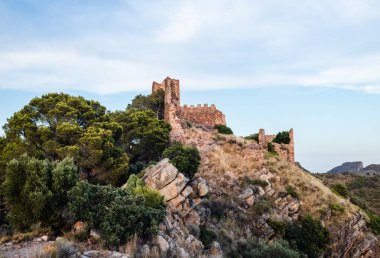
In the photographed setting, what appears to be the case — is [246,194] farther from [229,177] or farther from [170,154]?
[170,154]

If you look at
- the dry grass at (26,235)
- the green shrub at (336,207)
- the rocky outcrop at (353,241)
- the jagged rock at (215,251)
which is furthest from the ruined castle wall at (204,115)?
the dry grass at (26,235)

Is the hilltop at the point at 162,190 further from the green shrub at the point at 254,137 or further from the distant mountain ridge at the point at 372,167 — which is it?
the distant mountain ridge at the point at 372,167

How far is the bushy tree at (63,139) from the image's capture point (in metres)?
24.2

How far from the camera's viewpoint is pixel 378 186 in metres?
63.3

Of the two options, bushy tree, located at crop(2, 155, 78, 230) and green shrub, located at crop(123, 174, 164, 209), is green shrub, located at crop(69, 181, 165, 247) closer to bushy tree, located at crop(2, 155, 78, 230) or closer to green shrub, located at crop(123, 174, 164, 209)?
bushy tree, located at crop(2, 155, 78, 230)

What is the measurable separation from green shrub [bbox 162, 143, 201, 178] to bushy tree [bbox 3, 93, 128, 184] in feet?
10.4

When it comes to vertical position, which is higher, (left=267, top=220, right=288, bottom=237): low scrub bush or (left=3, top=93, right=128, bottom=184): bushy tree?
(left=3, top=93, right=128, bottom=184): bushy tree

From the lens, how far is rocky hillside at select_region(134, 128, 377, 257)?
2086 cm

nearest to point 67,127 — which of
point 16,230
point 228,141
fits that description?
point 16,230

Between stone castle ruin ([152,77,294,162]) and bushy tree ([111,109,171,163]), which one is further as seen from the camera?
stone castle ruin ([152,77,294,162])

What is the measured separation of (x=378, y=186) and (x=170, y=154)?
49578mm

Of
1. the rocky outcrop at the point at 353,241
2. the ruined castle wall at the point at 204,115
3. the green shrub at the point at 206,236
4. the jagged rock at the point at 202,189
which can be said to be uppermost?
the ruined castle wall at the point at 204,115

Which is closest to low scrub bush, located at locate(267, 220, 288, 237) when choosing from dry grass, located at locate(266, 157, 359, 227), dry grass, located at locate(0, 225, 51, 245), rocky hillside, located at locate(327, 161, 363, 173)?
dry grass, located at locate(266, 157, 359, 227)

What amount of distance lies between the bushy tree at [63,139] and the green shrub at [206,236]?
6.90m
